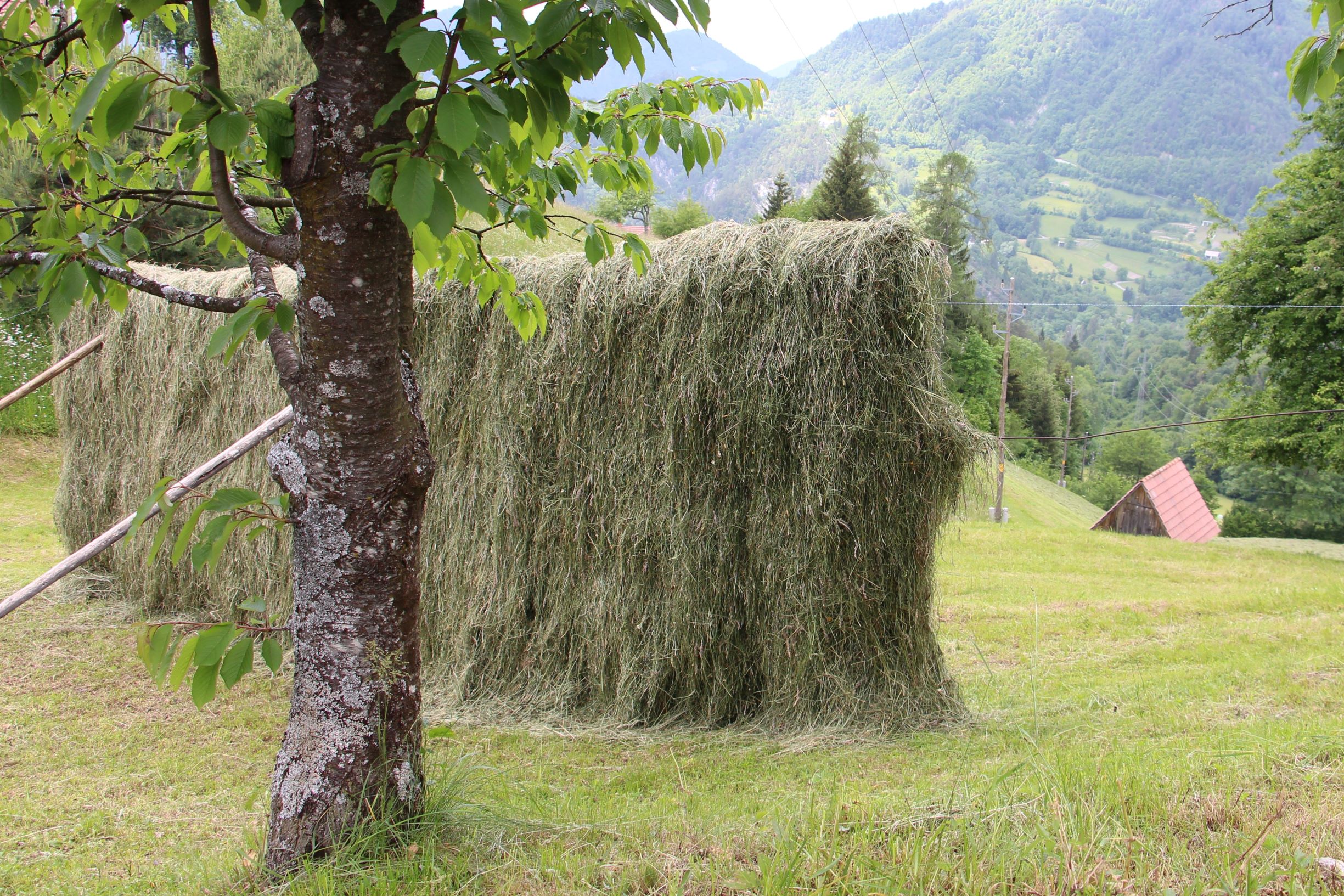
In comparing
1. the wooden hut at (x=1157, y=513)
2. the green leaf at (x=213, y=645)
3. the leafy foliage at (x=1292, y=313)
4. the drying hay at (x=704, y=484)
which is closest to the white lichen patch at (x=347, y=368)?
the green leaf at (x=213, y=645)

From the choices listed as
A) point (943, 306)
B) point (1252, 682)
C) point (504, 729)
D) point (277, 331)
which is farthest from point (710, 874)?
point (1252, 682)

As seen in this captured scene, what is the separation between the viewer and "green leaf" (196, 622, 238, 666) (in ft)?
5.39

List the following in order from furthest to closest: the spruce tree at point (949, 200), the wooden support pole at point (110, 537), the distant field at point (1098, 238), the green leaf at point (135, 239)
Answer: the distant field at point (1098, 238) < the spruce tree at point (949, 200) < the wooden support pole at point (110, 537) < the green leaf at point (135, 239)

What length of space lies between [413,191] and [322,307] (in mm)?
514

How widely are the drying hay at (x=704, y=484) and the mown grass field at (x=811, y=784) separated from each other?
1.27ft

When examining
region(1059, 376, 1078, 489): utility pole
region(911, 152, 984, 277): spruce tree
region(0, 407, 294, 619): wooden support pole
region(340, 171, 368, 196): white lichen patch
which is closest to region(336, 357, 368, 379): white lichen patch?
region(340, 171, 368, 196): white lichen patch

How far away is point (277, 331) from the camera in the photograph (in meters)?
2.12

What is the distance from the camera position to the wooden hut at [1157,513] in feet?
80.5

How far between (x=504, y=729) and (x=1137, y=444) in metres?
72.7

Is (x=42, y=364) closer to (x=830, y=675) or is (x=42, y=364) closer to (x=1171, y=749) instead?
(x=830, y=675)

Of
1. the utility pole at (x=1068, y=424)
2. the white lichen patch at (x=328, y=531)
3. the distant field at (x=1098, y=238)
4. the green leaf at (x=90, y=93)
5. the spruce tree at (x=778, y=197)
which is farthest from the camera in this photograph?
the distant field at (x=1098, y=238)

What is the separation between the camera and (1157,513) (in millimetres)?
24500

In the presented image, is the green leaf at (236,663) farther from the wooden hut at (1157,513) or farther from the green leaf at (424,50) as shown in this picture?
the wooden hut at (1157,513)

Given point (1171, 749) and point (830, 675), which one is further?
point (830, 675)
